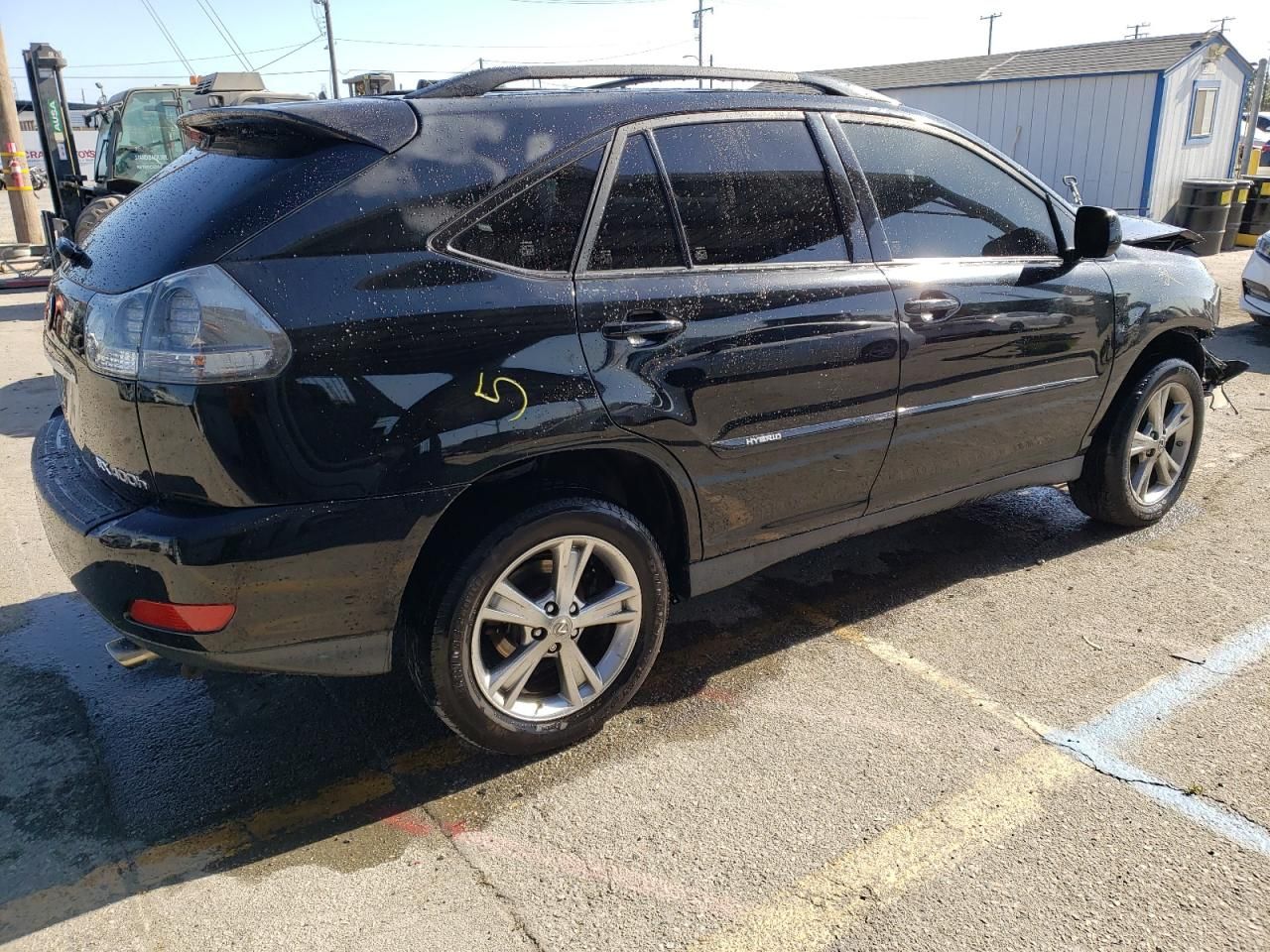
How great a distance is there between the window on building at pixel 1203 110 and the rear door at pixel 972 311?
15.5m

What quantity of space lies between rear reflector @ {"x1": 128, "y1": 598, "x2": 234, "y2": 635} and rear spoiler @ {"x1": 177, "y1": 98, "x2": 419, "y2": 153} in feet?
3.94

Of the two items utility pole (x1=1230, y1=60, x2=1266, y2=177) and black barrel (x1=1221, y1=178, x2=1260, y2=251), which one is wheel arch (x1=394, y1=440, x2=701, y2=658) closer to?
black barrel (x1=1221, y1=178, x2=1260, y2=251)

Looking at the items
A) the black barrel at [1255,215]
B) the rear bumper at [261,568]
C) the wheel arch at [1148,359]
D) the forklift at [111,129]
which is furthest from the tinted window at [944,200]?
the black barrel at [1255,215]

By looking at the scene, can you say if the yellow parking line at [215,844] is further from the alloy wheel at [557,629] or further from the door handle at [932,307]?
the door handle at [932,307]

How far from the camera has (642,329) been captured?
2787 mm

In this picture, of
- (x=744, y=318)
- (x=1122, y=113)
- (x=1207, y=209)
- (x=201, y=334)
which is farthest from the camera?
(x=1122, y=113)

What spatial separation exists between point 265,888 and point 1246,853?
2.48m

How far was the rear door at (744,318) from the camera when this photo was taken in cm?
282

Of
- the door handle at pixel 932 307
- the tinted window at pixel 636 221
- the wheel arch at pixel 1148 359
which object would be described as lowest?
the wheel arch at pixel 1148 359

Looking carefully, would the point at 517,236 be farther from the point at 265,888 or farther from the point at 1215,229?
the point at 1215,229

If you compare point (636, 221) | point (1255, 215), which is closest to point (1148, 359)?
point (636, 221)

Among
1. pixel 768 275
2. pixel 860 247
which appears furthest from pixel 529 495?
pixel 860 247

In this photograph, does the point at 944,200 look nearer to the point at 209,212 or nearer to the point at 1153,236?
the point at 1153,236

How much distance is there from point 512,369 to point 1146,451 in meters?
3.34
